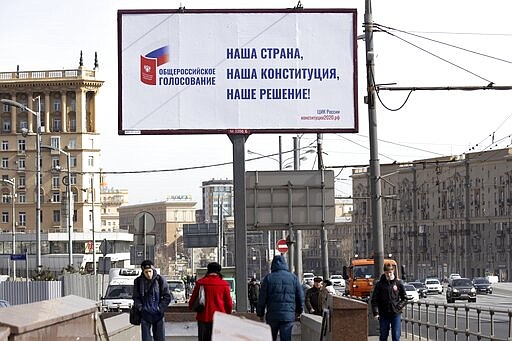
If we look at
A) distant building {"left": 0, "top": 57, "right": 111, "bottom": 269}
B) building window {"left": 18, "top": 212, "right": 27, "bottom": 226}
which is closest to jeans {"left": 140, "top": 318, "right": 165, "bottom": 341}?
distant building {"left": 0, "top": 57, "right": 111, "bottom": 269}

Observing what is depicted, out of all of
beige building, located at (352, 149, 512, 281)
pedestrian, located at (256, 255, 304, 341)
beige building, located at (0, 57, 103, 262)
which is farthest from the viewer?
beige building, located at (0, 57, 103, 262)

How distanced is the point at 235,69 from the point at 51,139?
162143 millimetres

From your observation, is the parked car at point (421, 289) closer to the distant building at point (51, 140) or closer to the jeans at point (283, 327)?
the jeans at point (283, 327)

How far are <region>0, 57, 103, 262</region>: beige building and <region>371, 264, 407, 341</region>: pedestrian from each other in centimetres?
16442

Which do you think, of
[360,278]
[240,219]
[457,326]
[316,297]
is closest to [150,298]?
[240,219]

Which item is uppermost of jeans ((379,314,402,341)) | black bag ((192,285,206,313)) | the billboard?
the billboard

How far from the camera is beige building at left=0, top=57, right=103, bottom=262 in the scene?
187000 millimetres

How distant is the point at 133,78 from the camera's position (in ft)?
94.7

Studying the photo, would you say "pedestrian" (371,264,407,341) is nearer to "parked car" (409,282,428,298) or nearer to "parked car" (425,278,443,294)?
"parked car" (409,282,428,298)

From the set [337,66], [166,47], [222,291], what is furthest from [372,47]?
[222,291]

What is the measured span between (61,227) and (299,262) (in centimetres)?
12913

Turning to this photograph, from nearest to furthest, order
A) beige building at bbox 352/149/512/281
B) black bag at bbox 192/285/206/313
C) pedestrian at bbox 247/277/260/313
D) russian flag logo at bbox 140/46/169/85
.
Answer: black bag at bbox 192/285/206/313 < russian flag logo at bbox 140/46/169/85 < pedestrian at bbox 247/277/260/313 < beige building at bbox 352/149/512/281

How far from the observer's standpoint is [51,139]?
18838cm

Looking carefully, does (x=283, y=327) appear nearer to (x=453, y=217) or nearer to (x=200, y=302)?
(x=200, y=302)
